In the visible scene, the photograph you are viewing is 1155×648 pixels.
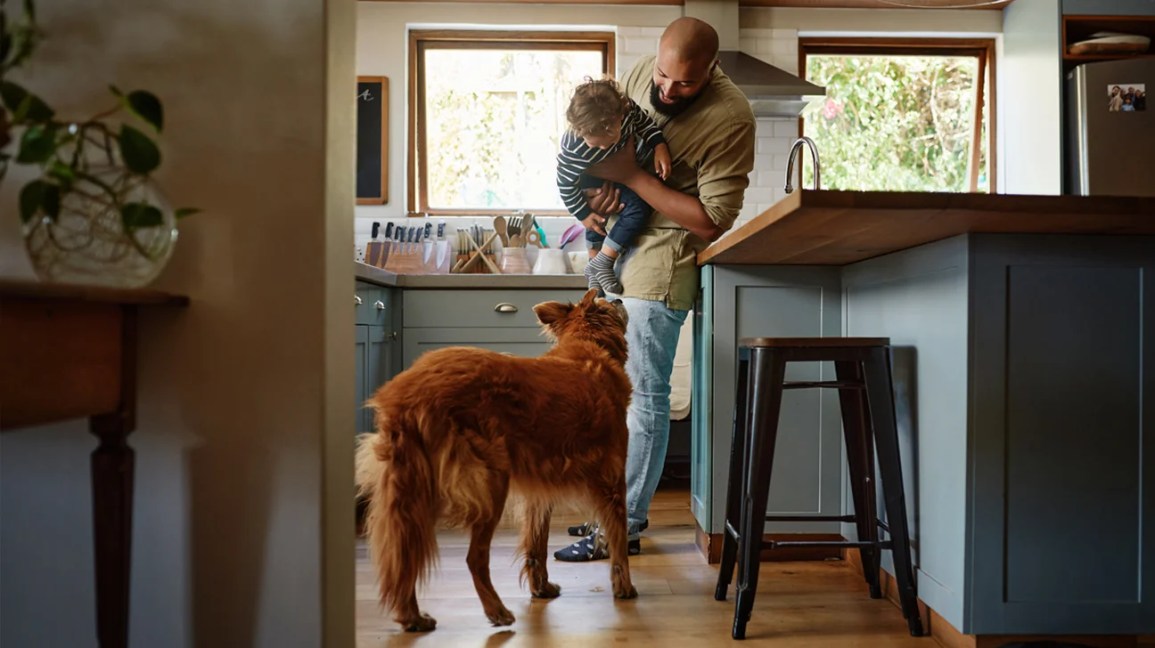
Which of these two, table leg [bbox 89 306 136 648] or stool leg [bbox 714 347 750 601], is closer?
table leg [bbox 89 306 136 648]

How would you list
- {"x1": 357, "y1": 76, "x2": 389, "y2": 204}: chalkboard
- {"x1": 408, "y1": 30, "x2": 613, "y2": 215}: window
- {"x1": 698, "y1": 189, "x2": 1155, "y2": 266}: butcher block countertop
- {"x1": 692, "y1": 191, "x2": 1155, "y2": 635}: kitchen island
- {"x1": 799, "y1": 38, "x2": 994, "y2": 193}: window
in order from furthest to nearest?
{"x1": 799, "y1": 38, "x2": 994, "y2": 193}: window
{"x1": 408, "y1": 30, "x2": 613, "y2": 215}: window
{"x1": 357, "y1": 76, "x2": 389, "y2": 204}: chalkboard
{"x1": 692, "y1": 191, "x2": 1155, "y2": 635}: kitchen island
{"x1": 698, "y1": 189, "x2": 1155, "y2": 266}: butcher block countertop

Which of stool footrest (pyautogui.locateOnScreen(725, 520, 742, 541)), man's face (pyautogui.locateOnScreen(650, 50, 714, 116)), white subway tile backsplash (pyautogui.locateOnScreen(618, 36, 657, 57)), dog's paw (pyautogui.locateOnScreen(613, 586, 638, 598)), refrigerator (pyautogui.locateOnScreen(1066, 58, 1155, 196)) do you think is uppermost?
white subway tile backsplash (pyautogui.locateOnScreen(618, 36, 657, 57))

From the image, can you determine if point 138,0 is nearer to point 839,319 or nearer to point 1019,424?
point 1019,424

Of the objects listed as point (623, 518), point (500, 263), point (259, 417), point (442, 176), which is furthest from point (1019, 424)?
point (442, 176)

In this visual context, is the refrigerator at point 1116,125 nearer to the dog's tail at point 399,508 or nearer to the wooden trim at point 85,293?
the dog's tail at point 399,508

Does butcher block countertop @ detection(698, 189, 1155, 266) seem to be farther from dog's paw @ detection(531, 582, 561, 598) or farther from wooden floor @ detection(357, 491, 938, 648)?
dog's paw @ detection(531, 582, 561, 598)

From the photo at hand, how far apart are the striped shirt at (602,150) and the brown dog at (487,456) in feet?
1.94

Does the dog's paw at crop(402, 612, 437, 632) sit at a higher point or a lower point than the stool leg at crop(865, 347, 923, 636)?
lower

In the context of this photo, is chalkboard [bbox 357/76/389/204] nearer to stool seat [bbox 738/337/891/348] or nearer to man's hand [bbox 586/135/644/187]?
man's hand [bbox 586/135/644/187]

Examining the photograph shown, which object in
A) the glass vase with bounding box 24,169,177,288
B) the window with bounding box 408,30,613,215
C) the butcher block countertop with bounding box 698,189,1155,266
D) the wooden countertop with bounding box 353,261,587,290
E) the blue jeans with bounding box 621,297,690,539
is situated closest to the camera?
the glass vase with bounding box 24,169,177,288

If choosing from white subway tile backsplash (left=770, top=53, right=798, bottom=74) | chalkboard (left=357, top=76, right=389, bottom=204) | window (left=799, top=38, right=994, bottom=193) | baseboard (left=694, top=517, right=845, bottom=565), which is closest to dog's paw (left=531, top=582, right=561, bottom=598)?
baseboard (left=694, top=517, right=845, bottom=565)

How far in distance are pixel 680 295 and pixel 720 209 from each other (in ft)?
1.00

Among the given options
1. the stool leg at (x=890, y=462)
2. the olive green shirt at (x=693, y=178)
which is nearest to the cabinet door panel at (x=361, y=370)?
the olive green shirt at (x=693, y=178)

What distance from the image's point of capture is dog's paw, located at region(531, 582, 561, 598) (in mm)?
2043
